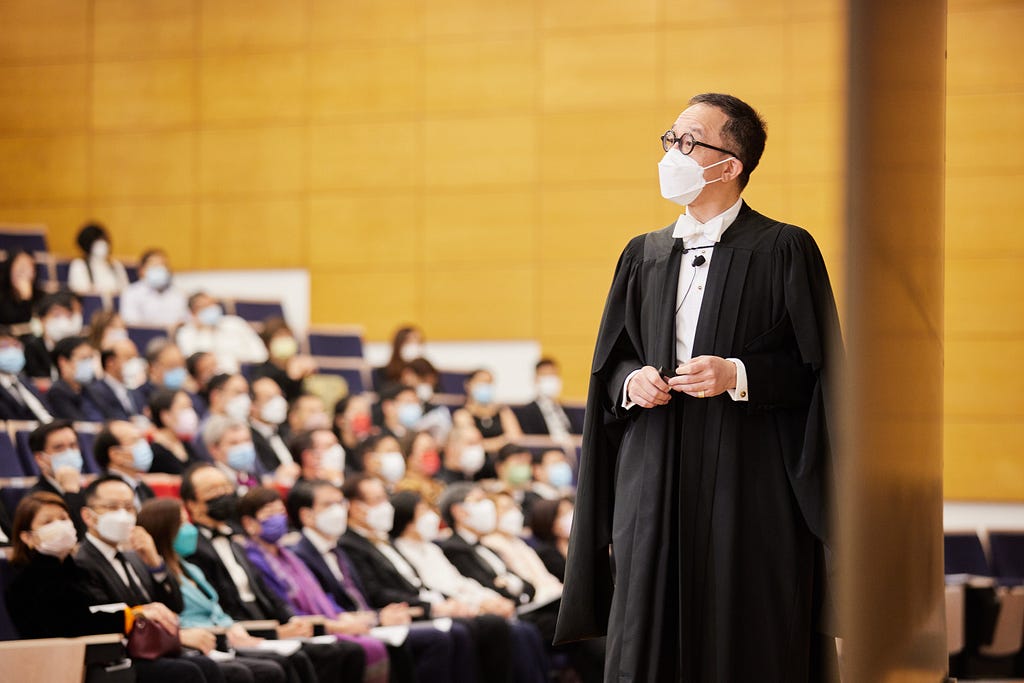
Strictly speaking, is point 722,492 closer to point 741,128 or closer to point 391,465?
point 741,128

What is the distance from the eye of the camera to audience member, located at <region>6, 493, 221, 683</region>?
389 cm

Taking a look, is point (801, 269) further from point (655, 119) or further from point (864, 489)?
point (655, 119)

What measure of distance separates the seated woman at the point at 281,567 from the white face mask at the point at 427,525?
0.69 meters

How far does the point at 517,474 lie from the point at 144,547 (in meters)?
3.12

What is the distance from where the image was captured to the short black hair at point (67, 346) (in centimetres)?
635

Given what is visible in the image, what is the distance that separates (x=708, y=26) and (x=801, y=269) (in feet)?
25.3

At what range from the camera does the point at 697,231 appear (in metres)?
2.18

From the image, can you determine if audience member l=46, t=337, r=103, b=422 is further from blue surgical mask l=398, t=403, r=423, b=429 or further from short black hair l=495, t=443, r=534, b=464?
short black hair l=495, t=443, r=534, b=464

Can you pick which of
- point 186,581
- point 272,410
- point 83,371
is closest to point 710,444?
point 186,581

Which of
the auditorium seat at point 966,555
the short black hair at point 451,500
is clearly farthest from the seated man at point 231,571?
the auditorium seat at point 966,555

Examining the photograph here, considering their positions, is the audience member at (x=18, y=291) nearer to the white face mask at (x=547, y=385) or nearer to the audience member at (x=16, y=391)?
the audience member at (x=16, y=391)

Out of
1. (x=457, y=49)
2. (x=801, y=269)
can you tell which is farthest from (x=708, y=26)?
(x=801, y=269)

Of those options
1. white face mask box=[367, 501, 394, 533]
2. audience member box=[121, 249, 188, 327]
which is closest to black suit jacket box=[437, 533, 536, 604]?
white face mask box=[367, 501, 394, 533]

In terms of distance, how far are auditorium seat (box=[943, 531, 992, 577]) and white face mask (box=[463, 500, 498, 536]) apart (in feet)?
8.20
